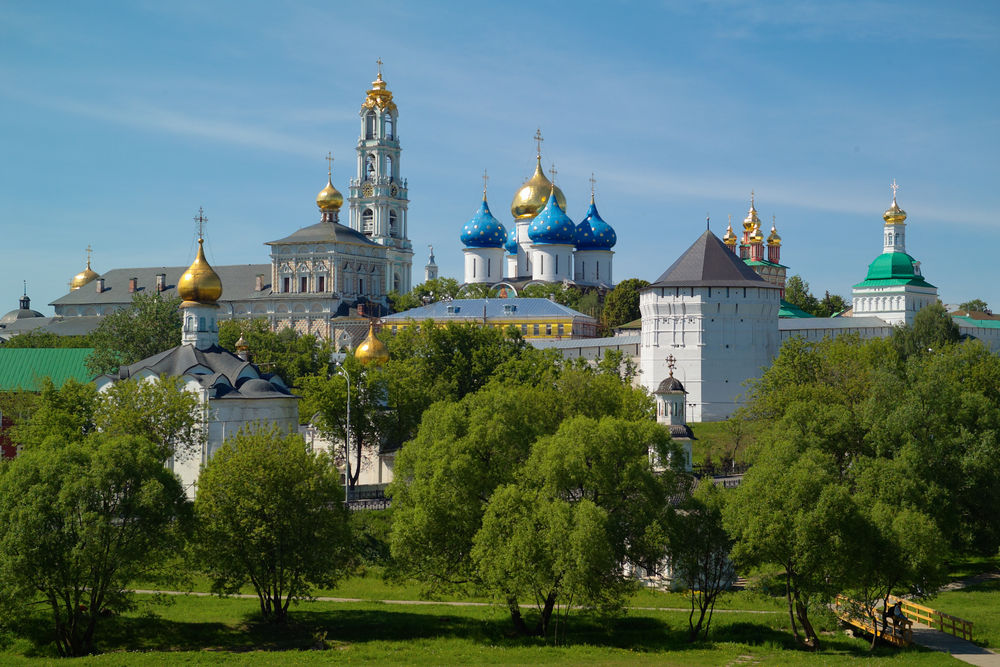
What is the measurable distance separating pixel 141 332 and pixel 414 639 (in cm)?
3833

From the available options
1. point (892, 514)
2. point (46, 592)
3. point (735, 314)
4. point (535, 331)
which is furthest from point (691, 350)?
point (46, 592)

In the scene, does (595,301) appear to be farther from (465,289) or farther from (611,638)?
(611,638)

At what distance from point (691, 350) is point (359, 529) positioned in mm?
25756

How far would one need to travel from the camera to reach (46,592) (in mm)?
24938

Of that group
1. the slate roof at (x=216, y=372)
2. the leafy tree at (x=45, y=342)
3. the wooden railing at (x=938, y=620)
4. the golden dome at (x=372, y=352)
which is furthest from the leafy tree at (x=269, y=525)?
the leafy tree at (x=45, y=342)

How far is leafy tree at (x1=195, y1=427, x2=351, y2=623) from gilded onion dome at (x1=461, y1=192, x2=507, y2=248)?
2632 inches

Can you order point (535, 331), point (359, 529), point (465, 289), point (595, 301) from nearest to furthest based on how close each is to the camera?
point (359, 529), point (535, 331), point (595, 301), point (465, 289)

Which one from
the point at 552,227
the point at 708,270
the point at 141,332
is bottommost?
the point at 141,332

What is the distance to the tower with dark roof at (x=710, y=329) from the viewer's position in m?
55.9

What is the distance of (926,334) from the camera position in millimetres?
57719

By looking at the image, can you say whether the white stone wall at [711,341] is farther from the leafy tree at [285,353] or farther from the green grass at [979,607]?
the green grass at [979,607]

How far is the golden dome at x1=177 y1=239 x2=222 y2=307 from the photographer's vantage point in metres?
45.2

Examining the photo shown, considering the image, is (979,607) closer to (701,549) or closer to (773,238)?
(701,549)

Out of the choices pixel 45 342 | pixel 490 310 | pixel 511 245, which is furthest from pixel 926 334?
pixel 45 342
